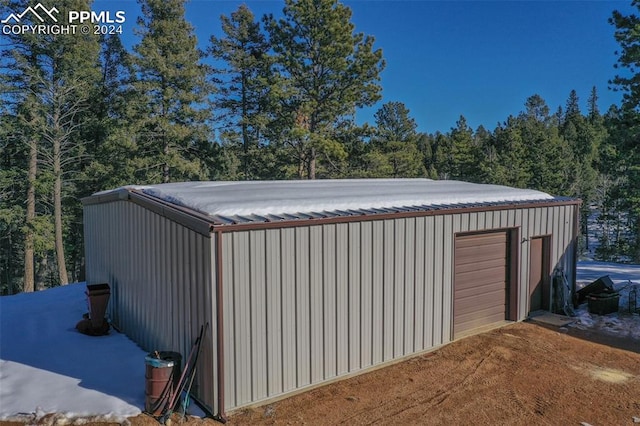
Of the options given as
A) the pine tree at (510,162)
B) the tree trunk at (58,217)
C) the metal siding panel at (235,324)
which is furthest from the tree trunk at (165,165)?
the pine tree at (510,162)

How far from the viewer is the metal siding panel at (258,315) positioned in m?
5.30

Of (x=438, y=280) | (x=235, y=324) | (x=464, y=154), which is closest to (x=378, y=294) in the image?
A: (x=438, y=280)

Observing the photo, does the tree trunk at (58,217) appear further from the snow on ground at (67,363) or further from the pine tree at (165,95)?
the snow on ground at (67,363)

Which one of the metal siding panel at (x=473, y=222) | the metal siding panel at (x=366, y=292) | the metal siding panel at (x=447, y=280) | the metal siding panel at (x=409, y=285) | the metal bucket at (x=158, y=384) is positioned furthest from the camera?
the metal siding panel at (x=473, y=222)

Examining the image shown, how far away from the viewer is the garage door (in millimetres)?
7961

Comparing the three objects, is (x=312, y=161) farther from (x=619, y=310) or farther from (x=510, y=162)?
(x=510, y=162)

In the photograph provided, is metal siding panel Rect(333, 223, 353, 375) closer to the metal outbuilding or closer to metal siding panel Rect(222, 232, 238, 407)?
the metal outbuilding

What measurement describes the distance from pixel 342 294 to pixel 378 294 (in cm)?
71

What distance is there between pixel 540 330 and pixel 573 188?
33293mm

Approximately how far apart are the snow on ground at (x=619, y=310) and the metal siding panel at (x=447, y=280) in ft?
9.68

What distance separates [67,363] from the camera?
6.43 m

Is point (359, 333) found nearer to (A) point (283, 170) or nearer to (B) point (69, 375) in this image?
(B) point (69, 375)

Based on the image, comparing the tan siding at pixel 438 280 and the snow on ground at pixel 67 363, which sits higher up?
the tan siding at pixel 438 280

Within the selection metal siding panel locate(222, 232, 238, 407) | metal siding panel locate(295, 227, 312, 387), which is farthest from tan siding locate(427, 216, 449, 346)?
metal siding panel locate(222, 232, 238, 407)
